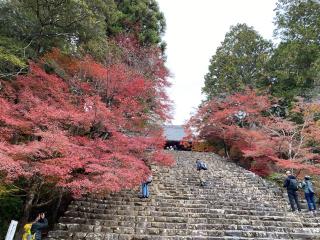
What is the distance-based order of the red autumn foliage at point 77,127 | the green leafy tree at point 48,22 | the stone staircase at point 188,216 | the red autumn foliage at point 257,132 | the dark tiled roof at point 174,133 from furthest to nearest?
the dark tiled roof at point 174,133 → the red autumn foliage at point 257,132 → the green leafy tree at point 48,22 → the stone staircase at point 188,216 → the red autumn foliage at point 77,127

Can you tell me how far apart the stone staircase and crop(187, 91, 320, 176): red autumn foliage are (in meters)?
2.47

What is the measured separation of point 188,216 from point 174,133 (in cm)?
2779

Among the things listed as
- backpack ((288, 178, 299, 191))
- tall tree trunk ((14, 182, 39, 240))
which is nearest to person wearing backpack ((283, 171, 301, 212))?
backpack ((288, 178, 299, 191))

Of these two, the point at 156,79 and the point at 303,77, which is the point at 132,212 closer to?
the point at 156,79

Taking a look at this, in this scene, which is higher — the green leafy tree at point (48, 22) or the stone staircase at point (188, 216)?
the green leafy tree at point (48, 22)

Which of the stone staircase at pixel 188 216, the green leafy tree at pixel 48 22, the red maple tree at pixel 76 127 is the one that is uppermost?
the green leafy tree at pixel 48 22

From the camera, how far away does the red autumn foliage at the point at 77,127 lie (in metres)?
9.09

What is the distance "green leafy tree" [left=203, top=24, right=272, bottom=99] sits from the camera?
25859 mm

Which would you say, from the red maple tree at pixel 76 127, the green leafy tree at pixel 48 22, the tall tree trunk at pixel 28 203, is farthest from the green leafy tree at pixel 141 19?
the tall tree trunk at pixel 28 203

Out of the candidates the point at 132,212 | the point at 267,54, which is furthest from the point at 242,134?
the point at 132,212

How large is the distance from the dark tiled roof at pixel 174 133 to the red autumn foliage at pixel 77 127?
69.4 ft

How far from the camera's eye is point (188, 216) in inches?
428

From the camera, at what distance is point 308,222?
1063cm

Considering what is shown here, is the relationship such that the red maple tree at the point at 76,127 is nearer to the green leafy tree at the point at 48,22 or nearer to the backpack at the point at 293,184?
the green leafy tree at the point at 48,22
